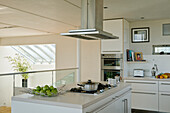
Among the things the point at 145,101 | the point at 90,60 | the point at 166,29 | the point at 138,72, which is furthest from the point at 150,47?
the point at 90,60

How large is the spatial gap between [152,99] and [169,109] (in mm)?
453

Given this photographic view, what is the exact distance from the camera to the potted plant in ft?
29.9

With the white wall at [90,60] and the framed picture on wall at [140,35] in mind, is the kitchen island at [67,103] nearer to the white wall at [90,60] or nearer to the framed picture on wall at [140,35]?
the white wall at [90,60]

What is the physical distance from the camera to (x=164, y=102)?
4730 mm

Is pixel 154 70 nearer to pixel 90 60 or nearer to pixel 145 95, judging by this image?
pixel 145 95

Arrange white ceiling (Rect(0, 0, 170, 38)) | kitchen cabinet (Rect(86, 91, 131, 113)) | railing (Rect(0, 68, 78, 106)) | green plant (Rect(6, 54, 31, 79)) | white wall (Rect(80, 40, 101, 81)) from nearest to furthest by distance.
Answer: kitchen cabinet (Rect(86, 91, 131, 113)), white ceiling (Rect(0, 0, 170, 38)), railing (Rect(0, 68, 78, 106)), white wall (Rect(80, 40, 101, 81)), green plant (Rect(6, 54, 31, 79))

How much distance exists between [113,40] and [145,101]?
1.85 m

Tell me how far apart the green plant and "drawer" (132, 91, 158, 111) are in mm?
5769

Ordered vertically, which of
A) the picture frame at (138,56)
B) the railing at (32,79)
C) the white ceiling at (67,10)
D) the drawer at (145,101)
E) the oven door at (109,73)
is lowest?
the drawer at (145,101)

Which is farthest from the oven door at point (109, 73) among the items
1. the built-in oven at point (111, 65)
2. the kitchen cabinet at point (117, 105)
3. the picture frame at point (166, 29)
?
the kitchen cabinet at point (117, 105)

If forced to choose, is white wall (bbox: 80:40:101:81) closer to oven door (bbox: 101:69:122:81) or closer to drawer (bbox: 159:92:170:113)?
oven door (bbox: 101:69:122:81)

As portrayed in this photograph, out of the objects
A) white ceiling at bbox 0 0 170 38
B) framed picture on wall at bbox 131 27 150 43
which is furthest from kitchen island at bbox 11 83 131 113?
framed picture on wall at bbox 131 27 150 43

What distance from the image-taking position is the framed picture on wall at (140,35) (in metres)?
5.49

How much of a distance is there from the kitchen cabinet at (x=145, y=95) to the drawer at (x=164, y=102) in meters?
0.10
